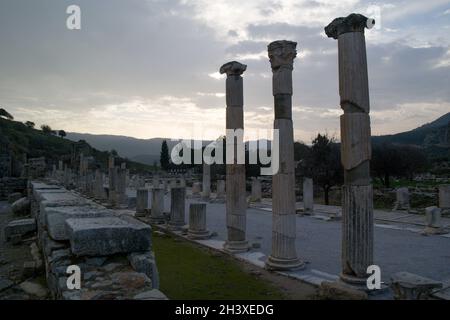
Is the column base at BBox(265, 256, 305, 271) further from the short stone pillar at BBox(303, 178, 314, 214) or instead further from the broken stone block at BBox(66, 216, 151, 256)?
the short stone pillar at BBox(303, 178, 314, 214)

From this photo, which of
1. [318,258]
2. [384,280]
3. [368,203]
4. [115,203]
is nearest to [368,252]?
[368,203]

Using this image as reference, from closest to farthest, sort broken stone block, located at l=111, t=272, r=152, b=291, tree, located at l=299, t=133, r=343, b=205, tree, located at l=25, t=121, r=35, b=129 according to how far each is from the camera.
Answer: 1. broken stone block, located at l=111, t=272, r=152, b=291
2. tree, located at l=299, t=133, r=343, b=205
3. tree, located at l=25, t=121, r=35, b=129

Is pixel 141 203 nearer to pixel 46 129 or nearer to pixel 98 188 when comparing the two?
pixel 98 188

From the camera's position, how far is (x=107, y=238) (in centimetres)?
496

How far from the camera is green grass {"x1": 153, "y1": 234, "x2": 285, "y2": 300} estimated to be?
6945mm

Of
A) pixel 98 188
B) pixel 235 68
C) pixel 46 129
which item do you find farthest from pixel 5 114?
pixel 235 68

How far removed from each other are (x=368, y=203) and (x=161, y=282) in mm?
3975

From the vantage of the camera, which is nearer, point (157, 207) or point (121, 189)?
point (157, 207)

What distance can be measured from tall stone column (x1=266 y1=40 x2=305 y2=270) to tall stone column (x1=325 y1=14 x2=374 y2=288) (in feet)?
6.90

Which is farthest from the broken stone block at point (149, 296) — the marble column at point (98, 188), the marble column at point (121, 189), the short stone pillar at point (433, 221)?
the marble column at point (98, 188)

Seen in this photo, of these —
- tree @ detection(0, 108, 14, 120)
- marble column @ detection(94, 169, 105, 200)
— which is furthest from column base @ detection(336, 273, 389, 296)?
tree @ detection(0, 108, 14, 120)

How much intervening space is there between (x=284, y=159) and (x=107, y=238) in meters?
5.02

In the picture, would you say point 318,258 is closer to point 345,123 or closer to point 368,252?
point 368,252

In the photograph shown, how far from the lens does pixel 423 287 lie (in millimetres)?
5969
